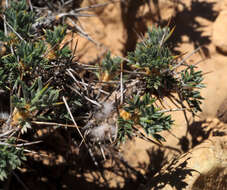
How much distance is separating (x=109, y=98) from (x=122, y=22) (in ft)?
4.44

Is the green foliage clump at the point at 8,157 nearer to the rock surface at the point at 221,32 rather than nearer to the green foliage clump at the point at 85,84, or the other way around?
the green foliage clump at the point at 85,84

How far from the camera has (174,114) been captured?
8.53 feet

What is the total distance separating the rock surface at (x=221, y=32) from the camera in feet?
8.81

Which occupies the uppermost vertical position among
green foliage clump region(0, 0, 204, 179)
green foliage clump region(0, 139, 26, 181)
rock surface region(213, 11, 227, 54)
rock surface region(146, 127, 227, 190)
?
rock surface region(213, 11, 227, 54)

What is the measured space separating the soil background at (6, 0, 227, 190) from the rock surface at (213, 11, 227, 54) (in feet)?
0.14

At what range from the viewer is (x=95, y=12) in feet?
10.0

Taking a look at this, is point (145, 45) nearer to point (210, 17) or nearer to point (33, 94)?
point (33, 94)

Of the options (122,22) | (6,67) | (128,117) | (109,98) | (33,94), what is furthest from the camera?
(122,22)

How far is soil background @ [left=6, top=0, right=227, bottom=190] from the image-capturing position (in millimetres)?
2654

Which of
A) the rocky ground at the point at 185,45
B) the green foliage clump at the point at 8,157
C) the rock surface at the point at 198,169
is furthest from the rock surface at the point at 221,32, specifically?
the green foliage clump at the point at 8,157

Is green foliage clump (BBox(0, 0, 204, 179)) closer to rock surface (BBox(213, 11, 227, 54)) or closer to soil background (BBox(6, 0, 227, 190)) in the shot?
soil background (BBox(6, 0, 227, 190))

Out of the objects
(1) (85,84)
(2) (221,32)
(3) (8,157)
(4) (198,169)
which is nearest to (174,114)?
(4) (198,169)

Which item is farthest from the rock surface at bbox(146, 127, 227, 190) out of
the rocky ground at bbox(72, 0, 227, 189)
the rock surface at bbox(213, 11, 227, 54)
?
the rock surface at bbox(213, 11, 227, 54)

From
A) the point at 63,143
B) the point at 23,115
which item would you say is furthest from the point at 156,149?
the point at 23,115
